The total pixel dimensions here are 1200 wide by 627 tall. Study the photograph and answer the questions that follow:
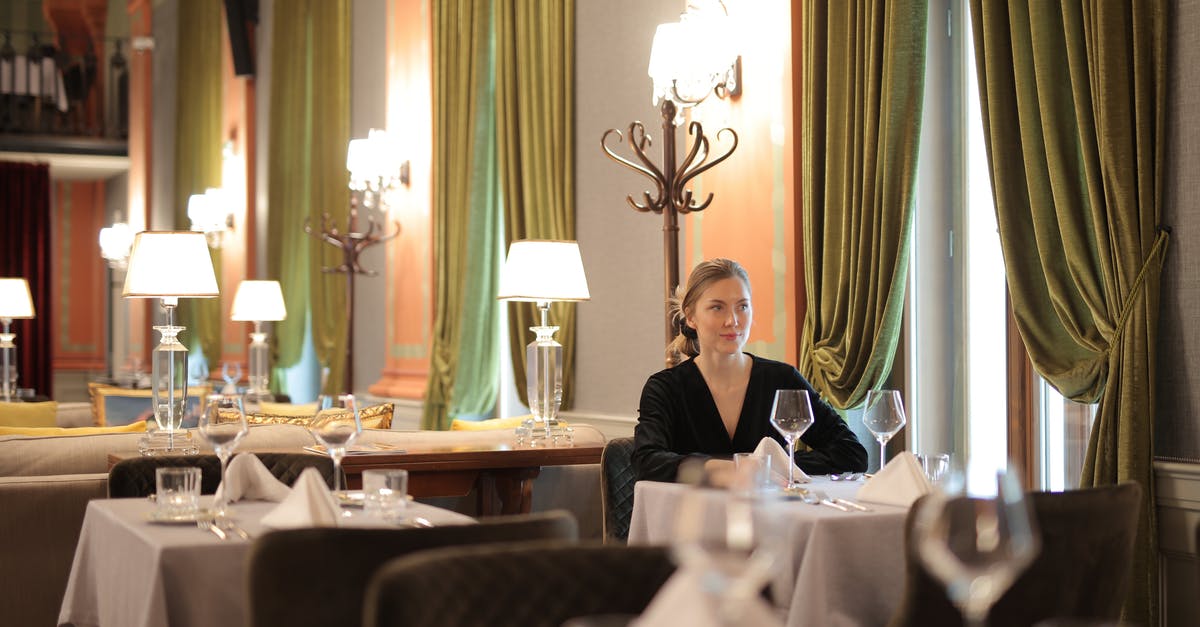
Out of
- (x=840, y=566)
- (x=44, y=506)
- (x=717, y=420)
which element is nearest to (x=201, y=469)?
(x=44, y=506)

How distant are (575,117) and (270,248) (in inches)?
204

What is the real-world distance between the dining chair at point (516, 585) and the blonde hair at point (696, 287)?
6.82 feet

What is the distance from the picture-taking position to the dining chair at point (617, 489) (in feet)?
12.5

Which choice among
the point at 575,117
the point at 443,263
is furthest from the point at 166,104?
the point at 575,117

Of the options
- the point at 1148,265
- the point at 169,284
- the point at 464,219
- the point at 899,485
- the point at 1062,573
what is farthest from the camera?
the point at 464,219

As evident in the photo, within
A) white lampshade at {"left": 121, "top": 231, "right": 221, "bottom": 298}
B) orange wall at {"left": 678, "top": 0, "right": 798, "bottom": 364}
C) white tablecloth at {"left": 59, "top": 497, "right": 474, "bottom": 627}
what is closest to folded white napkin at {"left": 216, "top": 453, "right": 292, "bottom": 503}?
white tablecloth at {"left": 59, "top": 497, "right": 474, "bottom": 627}

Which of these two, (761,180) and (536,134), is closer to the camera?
(761,180)

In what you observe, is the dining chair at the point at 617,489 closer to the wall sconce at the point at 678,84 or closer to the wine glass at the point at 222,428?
the wall sconce at the point at 678,84

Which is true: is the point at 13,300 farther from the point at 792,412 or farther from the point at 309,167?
the point at 792,412

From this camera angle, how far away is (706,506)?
1.23 meters

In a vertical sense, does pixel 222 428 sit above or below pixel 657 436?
above

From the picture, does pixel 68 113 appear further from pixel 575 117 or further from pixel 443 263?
pixel 575 117

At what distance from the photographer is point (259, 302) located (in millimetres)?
8453

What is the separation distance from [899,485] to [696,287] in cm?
113
